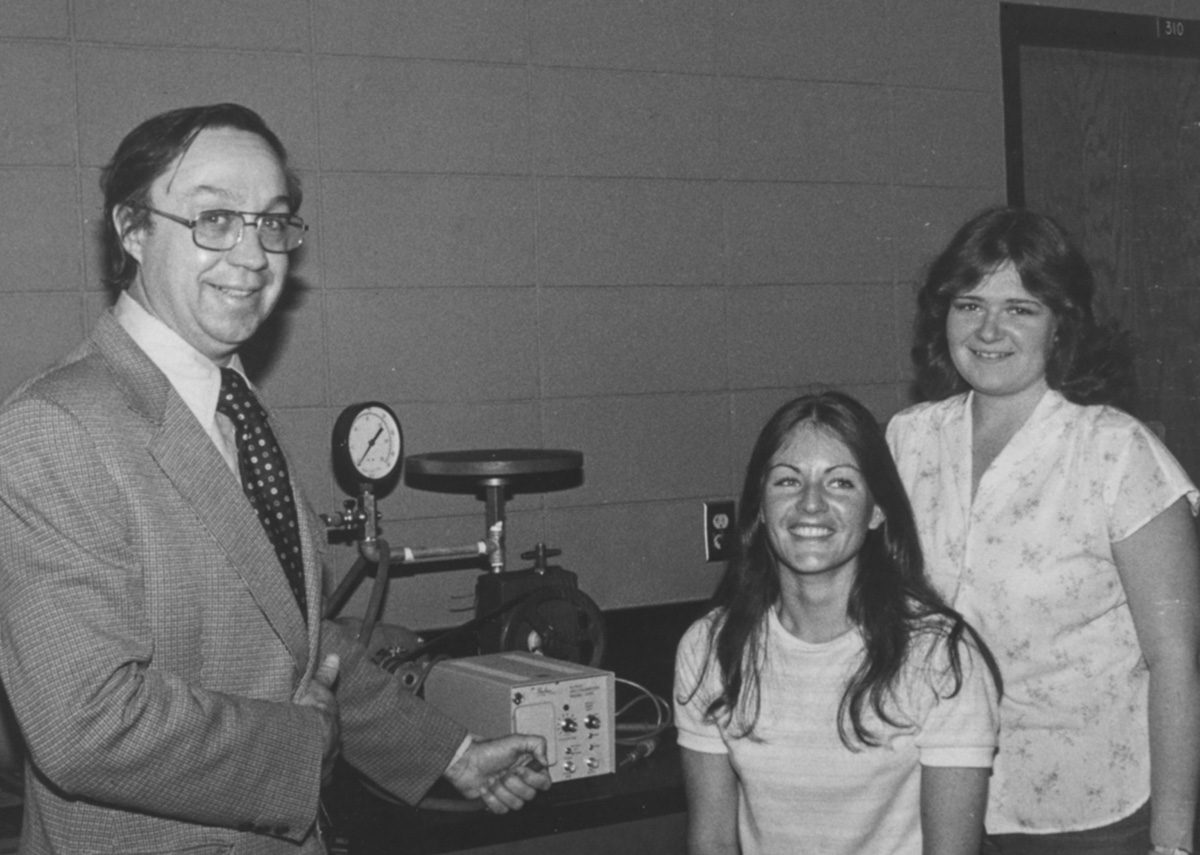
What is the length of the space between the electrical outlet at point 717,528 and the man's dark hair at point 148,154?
206cm

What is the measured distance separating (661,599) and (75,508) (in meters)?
2.21

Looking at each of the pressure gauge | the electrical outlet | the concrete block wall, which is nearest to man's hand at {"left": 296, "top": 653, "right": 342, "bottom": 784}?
the pressure gauge

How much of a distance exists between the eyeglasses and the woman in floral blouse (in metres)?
1.09

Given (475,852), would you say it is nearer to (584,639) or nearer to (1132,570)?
(584,639)

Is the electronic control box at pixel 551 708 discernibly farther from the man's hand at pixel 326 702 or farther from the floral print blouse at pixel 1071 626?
the floral print blouse at pixel 1071 626

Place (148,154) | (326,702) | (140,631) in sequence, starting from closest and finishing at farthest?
(140,631) < (148,154) < (326,702)

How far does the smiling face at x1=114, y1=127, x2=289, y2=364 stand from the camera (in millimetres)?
1721

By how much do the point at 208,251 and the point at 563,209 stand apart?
6.01 ft

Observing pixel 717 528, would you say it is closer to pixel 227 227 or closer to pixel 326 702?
pixel 326 702

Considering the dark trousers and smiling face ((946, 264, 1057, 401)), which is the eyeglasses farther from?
the dark trousers

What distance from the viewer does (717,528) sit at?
12.0 ft

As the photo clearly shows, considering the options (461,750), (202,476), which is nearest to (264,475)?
(202,476)

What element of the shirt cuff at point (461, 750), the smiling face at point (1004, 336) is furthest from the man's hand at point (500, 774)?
the smiling face at point (1004, 336)

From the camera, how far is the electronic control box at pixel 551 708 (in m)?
2.41
